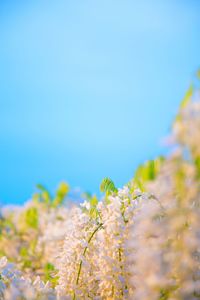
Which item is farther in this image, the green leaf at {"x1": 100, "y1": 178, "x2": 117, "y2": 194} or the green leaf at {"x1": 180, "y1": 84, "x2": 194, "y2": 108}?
the green leaf at {"x1": 100, "y1": 178, "x2": 117, "y2": 194}

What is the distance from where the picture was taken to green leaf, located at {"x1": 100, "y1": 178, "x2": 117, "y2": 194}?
3.41m

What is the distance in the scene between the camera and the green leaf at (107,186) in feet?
11.2

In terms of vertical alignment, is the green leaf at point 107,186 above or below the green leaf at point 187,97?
above

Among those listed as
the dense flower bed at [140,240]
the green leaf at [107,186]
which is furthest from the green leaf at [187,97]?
the green leaf at [107,186]

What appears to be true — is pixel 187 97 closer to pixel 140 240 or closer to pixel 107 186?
pixel 140 240

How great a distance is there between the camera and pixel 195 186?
190 centimetres

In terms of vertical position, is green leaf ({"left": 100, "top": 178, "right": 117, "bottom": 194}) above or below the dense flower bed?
above

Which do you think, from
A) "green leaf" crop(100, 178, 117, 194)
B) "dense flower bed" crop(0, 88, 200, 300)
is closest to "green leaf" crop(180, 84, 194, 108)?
"dense flower bed" crop(0, 88, 200, 300)

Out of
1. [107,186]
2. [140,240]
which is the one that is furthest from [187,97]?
[107,186]

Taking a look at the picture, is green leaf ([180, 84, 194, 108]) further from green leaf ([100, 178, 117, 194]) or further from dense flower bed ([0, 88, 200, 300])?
green leaf ([100, 178, 117, 194])

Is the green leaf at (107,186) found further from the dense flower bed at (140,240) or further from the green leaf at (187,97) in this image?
the green leaf at (187,97)

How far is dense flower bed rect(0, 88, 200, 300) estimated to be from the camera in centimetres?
191

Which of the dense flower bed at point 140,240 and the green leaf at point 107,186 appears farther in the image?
the green leaf at point 107,186

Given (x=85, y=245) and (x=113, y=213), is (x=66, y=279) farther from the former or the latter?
(x=113, y=213)
